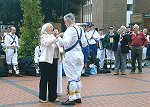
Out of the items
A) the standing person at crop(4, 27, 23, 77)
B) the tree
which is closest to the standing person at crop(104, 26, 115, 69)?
the tree

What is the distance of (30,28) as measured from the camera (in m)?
15.0

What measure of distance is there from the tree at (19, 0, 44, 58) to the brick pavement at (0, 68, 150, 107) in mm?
1502

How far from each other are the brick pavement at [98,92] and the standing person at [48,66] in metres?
0.29

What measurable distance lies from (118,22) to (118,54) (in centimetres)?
3346

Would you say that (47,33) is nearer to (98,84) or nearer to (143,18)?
(98,84)

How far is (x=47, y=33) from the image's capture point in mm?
8555

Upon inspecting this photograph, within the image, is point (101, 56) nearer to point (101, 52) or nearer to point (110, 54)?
point (101, 52)

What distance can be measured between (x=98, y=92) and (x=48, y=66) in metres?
2.12

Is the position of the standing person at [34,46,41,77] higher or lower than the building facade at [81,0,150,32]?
lower

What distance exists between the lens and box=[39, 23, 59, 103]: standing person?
27.7 ft

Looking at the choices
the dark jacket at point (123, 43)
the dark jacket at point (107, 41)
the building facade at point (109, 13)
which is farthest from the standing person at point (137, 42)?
the building facade at point (109, 13)

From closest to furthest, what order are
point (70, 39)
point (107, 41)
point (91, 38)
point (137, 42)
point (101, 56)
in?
point (70, 39)
point (137, 42)
point (91, 38)
point (107, 41)
point (101, 56)

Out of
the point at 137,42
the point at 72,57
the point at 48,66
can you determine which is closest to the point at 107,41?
the point at 137,42

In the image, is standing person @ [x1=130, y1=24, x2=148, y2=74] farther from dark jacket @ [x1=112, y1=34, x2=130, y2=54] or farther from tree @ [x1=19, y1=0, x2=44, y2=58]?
tree @ [x1=19, y1=0, x2=44, y2=58]
